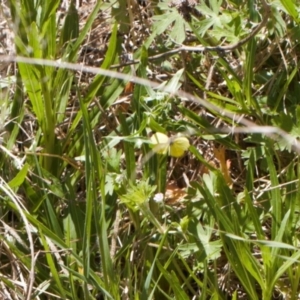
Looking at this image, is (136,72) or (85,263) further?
(136,72)

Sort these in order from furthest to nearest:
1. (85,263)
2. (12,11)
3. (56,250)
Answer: (12,11), (56,250), (85,263)

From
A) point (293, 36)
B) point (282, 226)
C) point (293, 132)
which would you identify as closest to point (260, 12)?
point (293, 36)

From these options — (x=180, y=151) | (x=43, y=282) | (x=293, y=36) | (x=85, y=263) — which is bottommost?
(x=43, y=282)

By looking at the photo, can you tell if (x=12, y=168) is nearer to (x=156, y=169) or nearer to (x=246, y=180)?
(x=156, y=169)

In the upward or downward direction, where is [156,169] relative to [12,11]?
downward

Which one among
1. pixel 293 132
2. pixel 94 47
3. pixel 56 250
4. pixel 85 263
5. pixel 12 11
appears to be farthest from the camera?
pixel 94 47

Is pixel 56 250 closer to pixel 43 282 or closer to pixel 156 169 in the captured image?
pixel 43 282

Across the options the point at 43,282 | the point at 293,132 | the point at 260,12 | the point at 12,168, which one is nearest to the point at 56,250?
the point at 43,282
